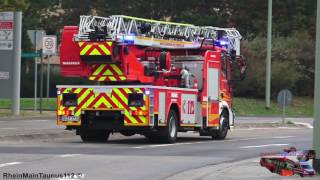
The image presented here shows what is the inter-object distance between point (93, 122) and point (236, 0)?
44.2 meters

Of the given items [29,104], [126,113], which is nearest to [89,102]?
[126,113]

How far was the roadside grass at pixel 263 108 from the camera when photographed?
47.0m

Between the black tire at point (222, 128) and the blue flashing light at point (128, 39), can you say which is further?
the black tire at point (222, 128)

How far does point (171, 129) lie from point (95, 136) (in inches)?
95.0

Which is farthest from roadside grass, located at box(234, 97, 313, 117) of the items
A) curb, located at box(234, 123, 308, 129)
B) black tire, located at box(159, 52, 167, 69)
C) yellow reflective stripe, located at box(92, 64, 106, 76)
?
yellow reflective stripe, located at box(92, 64, 106, 76)

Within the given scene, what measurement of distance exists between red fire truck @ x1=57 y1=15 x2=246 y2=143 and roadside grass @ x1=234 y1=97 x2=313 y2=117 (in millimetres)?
22053

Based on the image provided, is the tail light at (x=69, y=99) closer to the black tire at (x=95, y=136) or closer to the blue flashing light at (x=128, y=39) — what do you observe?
the black tire at (x=95, y=136)

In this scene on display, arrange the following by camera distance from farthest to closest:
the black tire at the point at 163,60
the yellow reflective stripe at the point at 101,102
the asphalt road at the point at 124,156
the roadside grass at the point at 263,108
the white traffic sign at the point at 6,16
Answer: the roadside grass at the point at 263,108 < the white traffic sign at the point at 6,16 < the black tire at the point at 163,60 < the yellow reflective stripe at the point at 101,102 < the asphalt road at the point at 124,156

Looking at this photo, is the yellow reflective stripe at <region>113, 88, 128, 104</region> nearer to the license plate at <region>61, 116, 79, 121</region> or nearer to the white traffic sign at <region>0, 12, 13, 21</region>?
the license plate at <region>61, 116, 79, 121</region>

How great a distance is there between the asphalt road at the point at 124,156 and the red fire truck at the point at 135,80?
2.13 feet

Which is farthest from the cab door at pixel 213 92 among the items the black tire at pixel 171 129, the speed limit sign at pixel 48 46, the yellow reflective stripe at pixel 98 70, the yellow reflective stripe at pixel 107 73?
the speed limit sign at pixel 48 46

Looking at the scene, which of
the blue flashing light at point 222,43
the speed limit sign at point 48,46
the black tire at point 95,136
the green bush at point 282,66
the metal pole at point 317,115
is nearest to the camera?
the metal pole at point 317,115

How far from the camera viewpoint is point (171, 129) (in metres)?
22.8

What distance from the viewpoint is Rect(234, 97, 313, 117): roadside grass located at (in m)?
47.0
